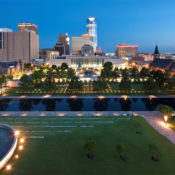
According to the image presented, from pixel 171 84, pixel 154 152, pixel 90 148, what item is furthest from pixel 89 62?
pixel 90 148

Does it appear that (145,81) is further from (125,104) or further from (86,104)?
(86,104)

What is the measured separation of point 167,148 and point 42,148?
1524cm

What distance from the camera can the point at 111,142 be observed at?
22.9m

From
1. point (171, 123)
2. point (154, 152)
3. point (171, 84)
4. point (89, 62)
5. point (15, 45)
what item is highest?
point (15, 45)

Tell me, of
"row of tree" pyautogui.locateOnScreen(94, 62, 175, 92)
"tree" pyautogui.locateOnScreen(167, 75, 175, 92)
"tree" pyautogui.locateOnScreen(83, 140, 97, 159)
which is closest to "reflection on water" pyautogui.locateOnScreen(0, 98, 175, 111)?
"row of tree" pyautogui.locateOnScreen(94, 62, 175, 92)

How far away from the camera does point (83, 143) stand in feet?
74.2

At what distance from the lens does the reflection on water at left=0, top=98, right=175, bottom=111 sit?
38.5 metres

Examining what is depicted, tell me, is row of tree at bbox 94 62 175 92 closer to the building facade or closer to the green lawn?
the green lawn

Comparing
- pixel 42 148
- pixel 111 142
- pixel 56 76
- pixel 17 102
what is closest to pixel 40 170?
pixel 42 148

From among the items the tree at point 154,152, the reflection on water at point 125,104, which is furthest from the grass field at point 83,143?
the reflection on water at point 125,104

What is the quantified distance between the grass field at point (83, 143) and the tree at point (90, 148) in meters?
0.50

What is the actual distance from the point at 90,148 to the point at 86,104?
23.0 m

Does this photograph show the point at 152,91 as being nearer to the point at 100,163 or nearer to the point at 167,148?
the point at 167,148

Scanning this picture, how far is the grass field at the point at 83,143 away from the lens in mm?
→ 17812
